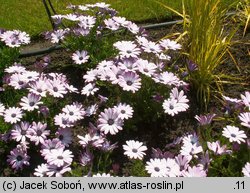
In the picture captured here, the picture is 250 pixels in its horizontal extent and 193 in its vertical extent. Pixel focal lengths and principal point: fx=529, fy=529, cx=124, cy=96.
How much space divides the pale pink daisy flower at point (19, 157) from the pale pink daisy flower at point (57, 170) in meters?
0.30

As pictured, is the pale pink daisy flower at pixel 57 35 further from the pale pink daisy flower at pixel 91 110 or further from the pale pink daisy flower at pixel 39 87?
the pale pink daisy flower at pixel 91 110

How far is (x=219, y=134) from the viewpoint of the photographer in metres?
3.68

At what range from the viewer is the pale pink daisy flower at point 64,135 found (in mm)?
3482

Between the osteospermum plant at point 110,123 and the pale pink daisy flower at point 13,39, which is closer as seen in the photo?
the osteospermum plant at point 110,123

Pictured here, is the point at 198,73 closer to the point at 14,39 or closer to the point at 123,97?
the point at 123,97

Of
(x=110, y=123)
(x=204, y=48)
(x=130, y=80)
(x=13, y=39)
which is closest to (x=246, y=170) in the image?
(x=110, y=123)

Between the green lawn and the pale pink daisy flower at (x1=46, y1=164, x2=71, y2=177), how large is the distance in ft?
7.06

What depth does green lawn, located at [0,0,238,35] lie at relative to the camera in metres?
5.14

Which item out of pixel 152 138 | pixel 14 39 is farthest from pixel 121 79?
pixel 14 39

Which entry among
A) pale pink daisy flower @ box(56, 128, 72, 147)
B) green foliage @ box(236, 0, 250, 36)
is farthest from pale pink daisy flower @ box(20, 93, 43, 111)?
green foliage @ box(236, 0, 250, 36)

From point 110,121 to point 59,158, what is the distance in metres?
0.45

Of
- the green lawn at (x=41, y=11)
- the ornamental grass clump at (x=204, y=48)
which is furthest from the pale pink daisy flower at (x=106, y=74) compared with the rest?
the green lawn at (x=41, y=11)

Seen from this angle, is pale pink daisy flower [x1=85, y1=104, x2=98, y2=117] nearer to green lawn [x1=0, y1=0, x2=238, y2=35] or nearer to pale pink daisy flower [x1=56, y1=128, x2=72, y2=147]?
pale pink daisy flower [x1=56, y1=128, x2=72, y2=147]

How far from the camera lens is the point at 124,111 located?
354cm
